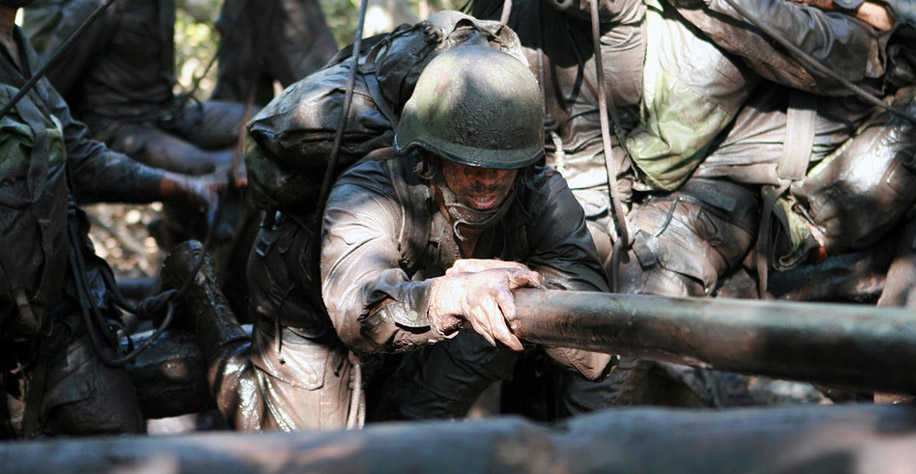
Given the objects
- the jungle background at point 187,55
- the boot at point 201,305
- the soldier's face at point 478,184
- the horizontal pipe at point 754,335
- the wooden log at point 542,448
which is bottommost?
the jungle background at point 187,55

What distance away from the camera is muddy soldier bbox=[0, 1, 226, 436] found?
463 centimetres

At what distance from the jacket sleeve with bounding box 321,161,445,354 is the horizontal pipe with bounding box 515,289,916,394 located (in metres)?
0.57

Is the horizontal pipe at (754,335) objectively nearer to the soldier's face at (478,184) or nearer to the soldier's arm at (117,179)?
the soldier's face at (478,184)

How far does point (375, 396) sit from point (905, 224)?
2698 millimetres

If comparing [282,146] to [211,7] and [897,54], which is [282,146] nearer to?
[897,54]

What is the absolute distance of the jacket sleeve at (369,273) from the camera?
3.38 m

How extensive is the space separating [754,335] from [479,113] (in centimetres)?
162

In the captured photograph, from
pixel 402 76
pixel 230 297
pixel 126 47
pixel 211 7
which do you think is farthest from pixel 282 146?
pixel 211 7

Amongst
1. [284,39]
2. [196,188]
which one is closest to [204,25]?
[284,39]

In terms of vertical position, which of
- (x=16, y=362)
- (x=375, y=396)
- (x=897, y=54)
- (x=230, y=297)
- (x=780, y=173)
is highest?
(x=897, y=54)

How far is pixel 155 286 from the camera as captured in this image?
24.1ft

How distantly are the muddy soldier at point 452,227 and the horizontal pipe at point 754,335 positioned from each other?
0.35m

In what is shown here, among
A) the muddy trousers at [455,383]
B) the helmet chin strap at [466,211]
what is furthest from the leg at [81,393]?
the helmet chin strap at [466,211]

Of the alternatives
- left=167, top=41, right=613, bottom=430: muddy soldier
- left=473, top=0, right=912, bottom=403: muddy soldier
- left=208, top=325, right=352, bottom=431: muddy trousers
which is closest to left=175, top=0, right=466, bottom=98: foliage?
left=473, top=0, right=912, bottom=403: muddy soldier
